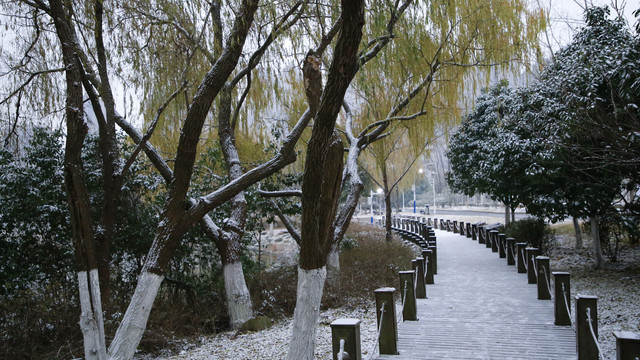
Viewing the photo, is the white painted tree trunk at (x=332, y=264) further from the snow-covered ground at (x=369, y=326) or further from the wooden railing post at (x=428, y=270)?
the wooden railing post at (x=428, y=270)

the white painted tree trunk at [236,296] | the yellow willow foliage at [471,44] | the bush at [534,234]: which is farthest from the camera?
the bush at [534,234]

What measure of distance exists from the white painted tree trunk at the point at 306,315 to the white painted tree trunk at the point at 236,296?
16.2ft

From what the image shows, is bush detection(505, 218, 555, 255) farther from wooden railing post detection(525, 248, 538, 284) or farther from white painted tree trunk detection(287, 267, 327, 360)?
white painted tree trunk detection(287, 267, 327, 360)

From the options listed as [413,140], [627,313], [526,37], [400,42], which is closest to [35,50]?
[400,42]

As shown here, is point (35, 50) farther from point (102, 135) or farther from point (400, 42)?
point (400, 42)

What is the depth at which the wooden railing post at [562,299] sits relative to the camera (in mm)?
6398

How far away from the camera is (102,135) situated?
7680 mm

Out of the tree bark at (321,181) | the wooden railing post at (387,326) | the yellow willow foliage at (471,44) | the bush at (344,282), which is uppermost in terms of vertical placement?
the yellow willow foliage at (471,44)

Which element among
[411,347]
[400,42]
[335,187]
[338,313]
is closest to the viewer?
[335,187]

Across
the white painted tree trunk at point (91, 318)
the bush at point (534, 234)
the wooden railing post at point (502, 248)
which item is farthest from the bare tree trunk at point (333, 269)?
the bush at point (534, 234)

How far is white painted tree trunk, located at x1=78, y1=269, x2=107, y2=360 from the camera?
552 cm

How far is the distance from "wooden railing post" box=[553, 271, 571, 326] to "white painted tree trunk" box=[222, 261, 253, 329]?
217 inches

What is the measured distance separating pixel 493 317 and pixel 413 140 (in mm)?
5932

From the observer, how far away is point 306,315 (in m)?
4.38
